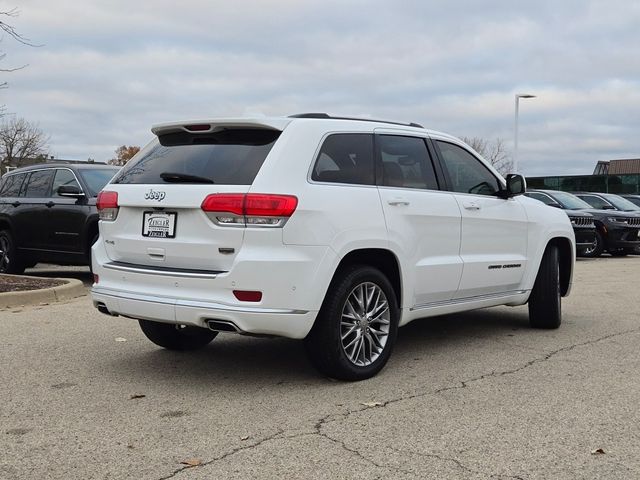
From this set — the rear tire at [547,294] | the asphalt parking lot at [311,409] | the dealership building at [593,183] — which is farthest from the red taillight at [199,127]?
the dealership building at [593,183]

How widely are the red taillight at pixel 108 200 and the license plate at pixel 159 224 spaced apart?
325 millimetres

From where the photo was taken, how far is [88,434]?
421 cm

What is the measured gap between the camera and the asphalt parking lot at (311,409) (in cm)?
379

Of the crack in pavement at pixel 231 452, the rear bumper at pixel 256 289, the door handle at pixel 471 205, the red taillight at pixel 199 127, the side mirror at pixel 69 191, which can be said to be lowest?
the crack in pavement at pixel 231 452

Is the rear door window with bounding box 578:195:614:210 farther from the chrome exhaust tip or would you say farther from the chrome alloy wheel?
the chrome exhaust tip

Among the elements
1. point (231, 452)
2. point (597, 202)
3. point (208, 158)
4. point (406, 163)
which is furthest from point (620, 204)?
point (231, 452)

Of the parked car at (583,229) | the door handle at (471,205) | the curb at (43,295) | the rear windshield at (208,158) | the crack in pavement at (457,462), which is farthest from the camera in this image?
Result: the parked car at (583,229)

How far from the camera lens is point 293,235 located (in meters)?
4.84

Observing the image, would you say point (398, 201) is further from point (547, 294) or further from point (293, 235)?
point (547, 294)

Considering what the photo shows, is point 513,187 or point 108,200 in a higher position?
point 513,187

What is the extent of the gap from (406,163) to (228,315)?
6.74 feet

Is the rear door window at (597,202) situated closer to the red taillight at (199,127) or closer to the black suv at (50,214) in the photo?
the black suv at (50,214)

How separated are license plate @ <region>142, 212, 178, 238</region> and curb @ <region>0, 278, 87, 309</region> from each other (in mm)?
4169

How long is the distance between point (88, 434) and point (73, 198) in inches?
284
